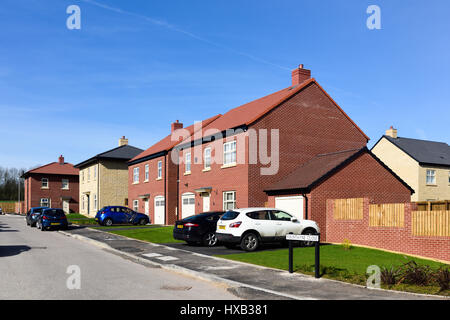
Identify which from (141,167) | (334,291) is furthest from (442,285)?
(141,167)

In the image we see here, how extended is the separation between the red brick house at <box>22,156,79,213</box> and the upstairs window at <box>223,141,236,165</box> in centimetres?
4199

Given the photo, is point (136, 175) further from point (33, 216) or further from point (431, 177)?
point (431, 177)

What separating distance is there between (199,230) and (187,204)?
13673mm

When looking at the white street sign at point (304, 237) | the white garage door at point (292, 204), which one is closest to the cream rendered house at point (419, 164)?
the white garage door at point (292, 204)

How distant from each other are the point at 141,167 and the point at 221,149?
1609 cm

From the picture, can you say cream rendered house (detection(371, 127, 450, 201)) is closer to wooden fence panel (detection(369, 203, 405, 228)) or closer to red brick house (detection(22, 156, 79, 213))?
wooden fence panel (detection(369, 203, 405, 228))

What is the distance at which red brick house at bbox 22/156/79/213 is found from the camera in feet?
206

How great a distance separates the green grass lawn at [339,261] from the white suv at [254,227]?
2.03 feet

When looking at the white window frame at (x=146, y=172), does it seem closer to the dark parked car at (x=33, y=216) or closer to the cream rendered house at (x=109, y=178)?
the cream rendered house at (x=109, y=178)

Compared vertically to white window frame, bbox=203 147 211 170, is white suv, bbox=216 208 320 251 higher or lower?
lower

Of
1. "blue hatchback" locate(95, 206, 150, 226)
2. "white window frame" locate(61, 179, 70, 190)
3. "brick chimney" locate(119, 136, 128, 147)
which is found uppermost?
"brick chimney" locate(119, 136, 128, 147)

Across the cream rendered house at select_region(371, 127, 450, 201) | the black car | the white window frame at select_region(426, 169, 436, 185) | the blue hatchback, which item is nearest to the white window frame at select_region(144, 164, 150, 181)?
the blue hatchback

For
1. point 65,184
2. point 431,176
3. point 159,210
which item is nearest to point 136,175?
point 159,210

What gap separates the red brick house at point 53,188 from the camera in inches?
2470
